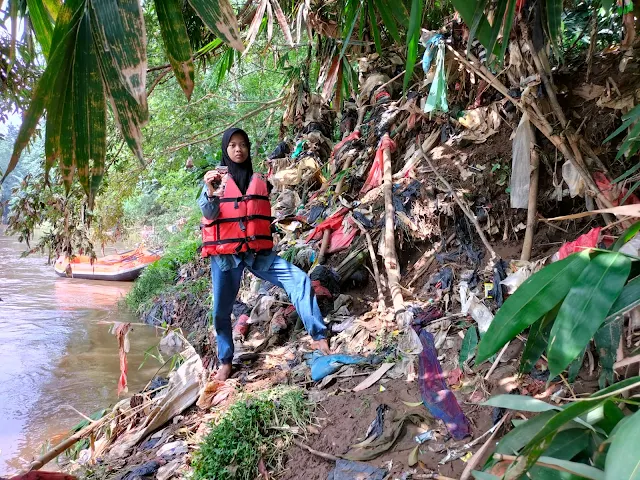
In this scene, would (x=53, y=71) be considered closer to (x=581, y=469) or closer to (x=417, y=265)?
(x=581, y=469)

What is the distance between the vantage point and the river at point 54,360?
13.1ft

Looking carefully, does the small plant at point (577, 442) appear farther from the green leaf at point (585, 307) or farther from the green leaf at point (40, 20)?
the green leaf at point (40, 20)

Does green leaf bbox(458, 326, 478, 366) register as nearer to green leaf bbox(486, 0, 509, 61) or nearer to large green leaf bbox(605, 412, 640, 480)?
green leaf bbox(486, 0, 509, 61)

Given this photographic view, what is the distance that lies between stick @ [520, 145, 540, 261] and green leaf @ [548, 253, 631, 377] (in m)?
2.06

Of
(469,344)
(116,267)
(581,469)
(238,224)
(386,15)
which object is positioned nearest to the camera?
(581,469)

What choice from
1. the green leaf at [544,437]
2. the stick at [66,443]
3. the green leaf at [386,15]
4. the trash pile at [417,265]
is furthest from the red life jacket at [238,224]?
the green leaf at [544,437]

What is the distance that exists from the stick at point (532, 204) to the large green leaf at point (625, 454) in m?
2.29

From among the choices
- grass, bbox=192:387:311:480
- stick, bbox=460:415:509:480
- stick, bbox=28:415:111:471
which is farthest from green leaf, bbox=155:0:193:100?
stick, bbox=28:415:111:471

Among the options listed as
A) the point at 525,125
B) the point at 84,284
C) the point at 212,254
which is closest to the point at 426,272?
the point at 525,125

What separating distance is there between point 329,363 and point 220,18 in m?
2.20

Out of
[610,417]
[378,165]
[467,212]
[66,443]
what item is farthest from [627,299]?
[378,165]

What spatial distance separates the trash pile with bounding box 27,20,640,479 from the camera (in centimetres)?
238

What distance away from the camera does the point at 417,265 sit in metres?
3.62

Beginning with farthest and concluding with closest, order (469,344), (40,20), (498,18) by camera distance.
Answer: (469,344) → (498,18) → (40,20)
